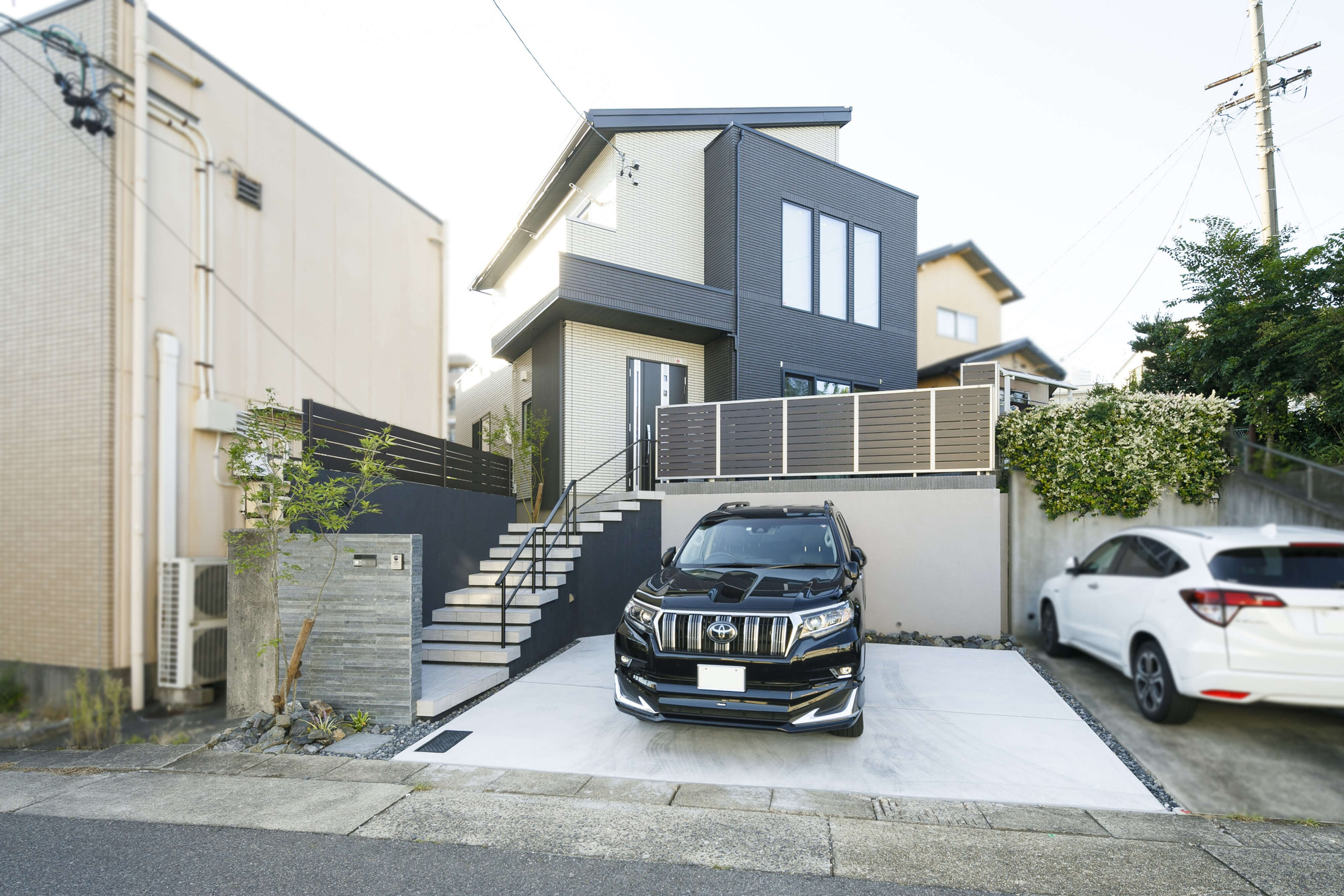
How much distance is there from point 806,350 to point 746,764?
9.14m

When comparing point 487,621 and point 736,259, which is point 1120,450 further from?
point 487,621

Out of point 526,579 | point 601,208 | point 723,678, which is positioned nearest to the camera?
point 723,678

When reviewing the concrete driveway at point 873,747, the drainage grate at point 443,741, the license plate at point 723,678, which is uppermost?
the license plate at point 723,678

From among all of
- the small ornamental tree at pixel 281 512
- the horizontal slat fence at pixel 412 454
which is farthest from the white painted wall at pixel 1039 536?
the small ornamental tree at pixel 281 512

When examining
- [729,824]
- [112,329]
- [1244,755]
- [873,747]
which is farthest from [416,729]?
[1244,755]

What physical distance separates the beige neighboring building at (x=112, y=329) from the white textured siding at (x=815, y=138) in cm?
889

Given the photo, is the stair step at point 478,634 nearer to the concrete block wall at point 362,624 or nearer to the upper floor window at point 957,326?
the concrete block wall at point 362,624

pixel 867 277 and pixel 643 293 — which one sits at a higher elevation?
pixel 867 277

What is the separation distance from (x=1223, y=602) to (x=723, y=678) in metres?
3.41

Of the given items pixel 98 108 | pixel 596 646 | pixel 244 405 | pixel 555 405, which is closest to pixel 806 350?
pixel 555 405

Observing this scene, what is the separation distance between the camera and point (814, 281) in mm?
13086

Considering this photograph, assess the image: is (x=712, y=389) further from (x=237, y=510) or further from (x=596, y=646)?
(x=237, y=510)

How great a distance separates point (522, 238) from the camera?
52.1 ft

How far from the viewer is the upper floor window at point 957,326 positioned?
21750 mm
